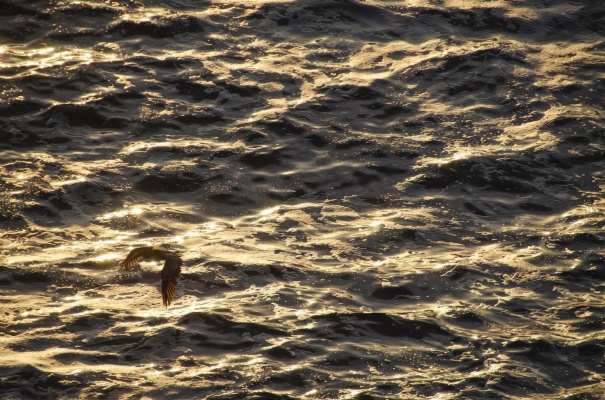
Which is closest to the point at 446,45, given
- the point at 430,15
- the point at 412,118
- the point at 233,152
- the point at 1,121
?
the point at 430,15

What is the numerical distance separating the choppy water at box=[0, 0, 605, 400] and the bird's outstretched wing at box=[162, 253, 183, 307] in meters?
0.35

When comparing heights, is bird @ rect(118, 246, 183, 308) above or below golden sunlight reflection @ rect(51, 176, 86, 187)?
below

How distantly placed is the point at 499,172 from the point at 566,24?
383cm

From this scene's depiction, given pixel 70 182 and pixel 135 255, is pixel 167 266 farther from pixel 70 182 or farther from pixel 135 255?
pixel 70 182

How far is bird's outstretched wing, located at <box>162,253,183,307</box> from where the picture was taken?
7.51 meters

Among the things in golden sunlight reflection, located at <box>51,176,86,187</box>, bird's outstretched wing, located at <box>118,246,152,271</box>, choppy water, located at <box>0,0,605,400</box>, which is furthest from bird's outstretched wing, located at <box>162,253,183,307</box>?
golden sunlight reflection, located at <box>51,176,86,187</box>

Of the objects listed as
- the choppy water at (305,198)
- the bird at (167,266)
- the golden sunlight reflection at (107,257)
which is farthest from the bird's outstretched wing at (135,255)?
the golden sunlight reflection at (107,257)

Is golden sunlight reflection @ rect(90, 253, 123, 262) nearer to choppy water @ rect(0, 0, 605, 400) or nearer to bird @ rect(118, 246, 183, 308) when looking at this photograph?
A: choppy water @ rect(0, 0, 605, 400)

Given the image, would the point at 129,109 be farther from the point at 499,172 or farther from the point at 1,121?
the point at 499,172

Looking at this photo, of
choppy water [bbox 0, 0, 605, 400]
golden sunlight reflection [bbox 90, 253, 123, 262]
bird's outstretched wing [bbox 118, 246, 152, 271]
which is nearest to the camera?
choppy water [bbox 0, 0, 605, 400]

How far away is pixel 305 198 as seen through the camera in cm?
972

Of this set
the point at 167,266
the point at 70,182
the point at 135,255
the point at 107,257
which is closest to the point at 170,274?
the point at 167,266

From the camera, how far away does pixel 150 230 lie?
355 inches

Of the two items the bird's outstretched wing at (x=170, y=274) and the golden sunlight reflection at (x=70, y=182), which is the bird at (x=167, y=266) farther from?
the golden sunlight reflection at (x=70, y=182)
